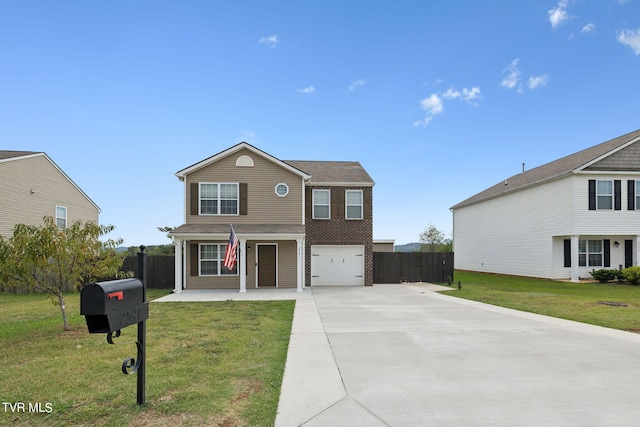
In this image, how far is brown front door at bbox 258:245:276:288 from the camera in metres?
16.7

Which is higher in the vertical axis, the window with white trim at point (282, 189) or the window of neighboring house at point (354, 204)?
the window with white trim at point (282, 189)

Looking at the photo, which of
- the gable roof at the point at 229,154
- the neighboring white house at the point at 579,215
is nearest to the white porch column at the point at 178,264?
the gable roof at the point at 229,154

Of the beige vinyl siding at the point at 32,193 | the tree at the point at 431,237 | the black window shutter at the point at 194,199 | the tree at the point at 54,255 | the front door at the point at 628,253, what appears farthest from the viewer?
the tree at the point at 431,237

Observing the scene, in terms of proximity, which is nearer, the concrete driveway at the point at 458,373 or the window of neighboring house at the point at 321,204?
the concrete driveway at the point at 458,373

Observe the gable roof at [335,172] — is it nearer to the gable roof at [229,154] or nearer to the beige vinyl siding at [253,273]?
the gable roof at [229,154]

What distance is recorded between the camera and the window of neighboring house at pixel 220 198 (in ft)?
54.7

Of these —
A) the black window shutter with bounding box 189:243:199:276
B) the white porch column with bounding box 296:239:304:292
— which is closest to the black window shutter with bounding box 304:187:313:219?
the white porch column with bounding box 296:239:304:292

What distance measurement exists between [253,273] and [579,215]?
17622mm

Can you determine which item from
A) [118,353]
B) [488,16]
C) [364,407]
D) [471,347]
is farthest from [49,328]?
[488,16]

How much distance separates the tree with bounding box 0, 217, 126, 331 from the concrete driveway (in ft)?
16.8

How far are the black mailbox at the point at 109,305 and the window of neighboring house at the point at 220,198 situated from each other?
13.3 metres

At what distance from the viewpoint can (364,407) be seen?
13.3 ft

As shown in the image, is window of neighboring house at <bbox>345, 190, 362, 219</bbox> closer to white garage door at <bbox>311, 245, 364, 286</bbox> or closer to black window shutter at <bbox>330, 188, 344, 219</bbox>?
black window shutter at <bbox>330, 188, 344, 219</bbox>

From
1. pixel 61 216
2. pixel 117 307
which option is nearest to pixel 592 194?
pixel 117 307
